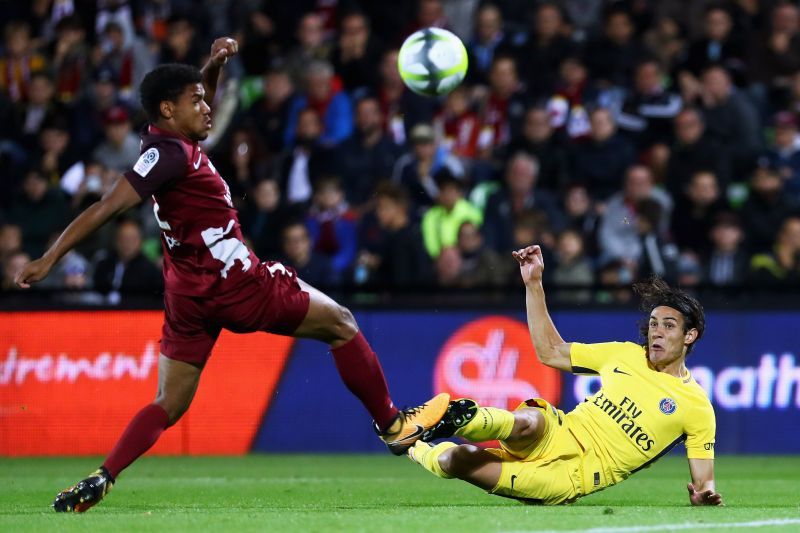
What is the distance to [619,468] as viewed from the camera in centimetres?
741

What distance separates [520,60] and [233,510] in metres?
9.00

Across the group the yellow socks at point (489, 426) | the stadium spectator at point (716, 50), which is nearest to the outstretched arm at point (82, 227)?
the yellow socks at point (489, 426)

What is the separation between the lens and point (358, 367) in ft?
24.8

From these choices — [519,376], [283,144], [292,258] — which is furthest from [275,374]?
[283,144]

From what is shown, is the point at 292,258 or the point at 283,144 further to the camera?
the point at 283,144

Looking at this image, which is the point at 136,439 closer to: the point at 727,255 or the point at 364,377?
the point at 364,377

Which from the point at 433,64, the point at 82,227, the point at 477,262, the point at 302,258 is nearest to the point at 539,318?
the point at 82,227

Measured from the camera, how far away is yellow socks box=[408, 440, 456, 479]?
24.2 ft

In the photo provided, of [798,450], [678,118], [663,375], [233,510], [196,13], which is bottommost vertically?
[798,450]

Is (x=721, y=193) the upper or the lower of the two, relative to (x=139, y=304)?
upper

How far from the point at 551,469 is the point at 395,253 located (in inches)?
236

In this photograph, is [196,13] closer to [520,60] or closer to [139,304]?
[520,60]

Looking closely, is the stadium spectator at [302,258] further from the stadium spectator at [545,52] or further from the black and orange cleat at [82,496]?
the black and orange cleat at [82,496]

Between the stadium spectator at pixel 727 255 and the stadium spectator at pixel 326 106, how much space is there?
4.16 meters
